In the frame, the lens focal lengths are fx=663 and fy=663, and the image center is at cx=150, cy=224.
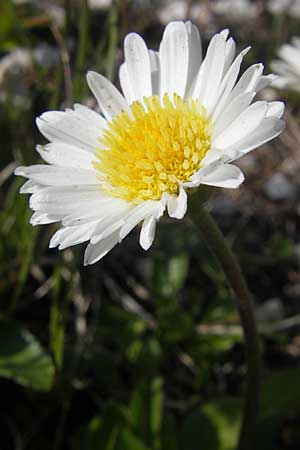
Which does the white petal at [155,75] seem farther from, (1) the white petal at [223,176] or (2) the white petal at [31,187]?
(1) the white petal at [223,176]

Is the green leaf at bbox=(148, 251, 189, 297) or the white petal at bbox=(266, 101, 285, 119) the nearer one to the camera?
the white petal at bbox=(266, 101, 285, 119)

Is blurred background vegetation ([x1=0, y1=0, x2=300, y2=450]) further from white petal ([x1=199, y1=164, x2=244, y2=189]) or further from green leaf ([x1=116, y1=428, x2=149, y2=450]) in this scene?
white petal ([x1=199, y1=164, x2=244, y2=189])

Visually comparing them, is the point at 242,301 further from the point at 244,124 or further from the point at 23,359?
the point at 23,359

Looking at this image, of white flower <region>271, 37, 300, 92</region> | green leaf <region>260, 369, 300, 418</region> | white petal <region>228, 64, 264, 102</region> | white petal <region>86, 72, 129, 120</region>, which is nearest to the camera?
white petal <region>228, 64, 264, 102</region>

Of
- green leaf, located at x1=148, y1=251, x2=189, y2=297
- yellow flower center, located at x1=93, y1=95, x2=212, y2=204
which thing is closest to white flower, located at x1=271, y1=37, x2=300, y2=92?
green leaf, located at x1=148, y1=251, x2=189, y2=297

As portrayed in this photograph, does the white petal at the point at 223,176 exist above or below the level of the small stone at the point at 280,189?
above

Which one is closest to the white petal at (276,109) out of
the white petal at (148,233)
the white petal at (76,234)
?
the white petal at (148,233)

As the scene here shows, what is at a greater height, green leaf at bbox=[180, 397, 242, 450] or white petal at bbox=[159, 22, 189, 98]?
white petal at bbox=[159, 22, 189, 98]

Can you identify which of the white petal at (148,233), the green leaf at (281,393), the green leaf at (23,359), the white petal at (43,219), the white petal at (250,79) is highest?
the white petal at (250,79)
